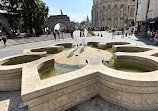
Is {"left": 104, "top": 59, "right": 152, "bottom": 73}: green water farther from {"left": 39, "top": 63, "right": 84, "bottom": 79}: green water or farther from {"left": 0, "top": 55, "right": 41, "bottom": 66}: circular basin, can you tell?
{"left": 0, "top": 55, "right": 41, "bottom": 66}: circular basin

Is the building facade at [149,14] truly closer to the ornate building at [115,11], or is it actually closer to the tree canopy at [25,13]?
the tree canopy at [25,13]

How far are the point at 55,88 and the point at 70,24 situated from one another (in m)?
33.7

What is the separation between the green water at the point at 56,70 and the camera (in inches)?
191

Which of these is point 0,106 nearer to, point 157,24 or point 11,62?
point 11,62

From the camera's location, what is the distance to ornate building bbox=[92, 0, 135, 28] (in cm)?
5704

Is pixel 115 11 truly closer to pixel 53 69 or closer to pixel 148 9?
pixel 148 9

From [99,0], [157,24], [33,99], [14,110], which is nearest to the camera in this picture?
[33,99]

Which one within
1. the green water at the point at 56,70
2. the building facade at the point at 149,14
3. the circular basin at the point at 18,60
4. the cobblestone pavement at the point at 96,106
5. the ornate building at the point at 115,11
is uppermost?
the ornate building at the point at 115,11

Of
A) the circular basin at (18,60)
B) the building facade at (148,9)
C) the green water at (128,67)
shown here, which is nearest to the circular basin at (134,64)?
the green water at (128,67)

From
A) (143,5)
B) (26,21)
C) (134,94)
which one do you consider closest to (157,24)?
(143,5)

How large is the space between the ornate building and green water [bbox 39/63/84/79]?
6044cm

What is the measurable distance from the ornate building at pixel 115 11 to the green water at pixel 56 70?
198 ft

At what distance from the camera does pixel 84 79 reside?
131 inches

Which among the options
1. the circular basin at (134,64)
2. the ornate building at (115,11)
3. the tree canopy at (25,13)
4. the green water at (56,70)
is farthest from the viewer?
the ornate building at (115,11)
